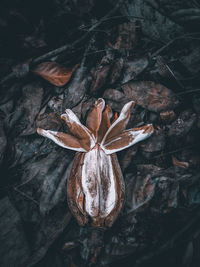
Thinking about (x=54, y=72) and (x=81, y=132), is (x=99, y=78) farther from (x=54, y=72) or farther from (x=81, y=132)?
(x=81, y=132)

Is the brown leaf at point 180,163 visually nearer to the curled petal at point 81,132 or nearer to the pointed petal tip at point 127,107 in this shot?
the pointed petal tip at point 127,107

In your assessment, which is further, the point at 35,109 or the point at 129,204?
the point at 35,109

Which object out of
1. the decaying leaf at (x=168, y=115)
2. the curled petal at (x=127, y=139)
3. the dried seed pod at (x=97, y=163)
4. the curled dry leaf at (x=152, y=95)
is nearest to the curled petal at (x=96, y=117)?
A: the dried seed pod at (x=97, y=163)

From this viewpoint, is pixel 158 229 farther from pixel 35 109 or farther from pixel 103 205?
pixel 35 109

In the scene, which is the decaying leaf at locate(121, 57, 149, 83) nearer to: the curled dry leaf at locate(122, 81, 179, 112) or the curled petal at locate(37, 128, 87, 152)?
the curled dry leaf at locate(122, 81, 179, 112)

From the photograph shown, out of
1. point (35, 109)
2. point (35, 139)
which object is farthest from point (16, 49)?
point (35, 139)

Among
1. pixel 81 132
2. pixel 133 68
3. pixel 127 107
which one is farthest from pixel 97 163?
pixel 133 68

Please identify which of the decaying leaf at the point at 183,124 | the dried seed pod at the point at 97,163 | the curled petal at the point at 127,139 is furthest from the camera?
the decaying leaf at the point at 183,124

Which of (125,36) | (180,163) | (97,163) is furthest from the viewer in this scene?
(125,36)
